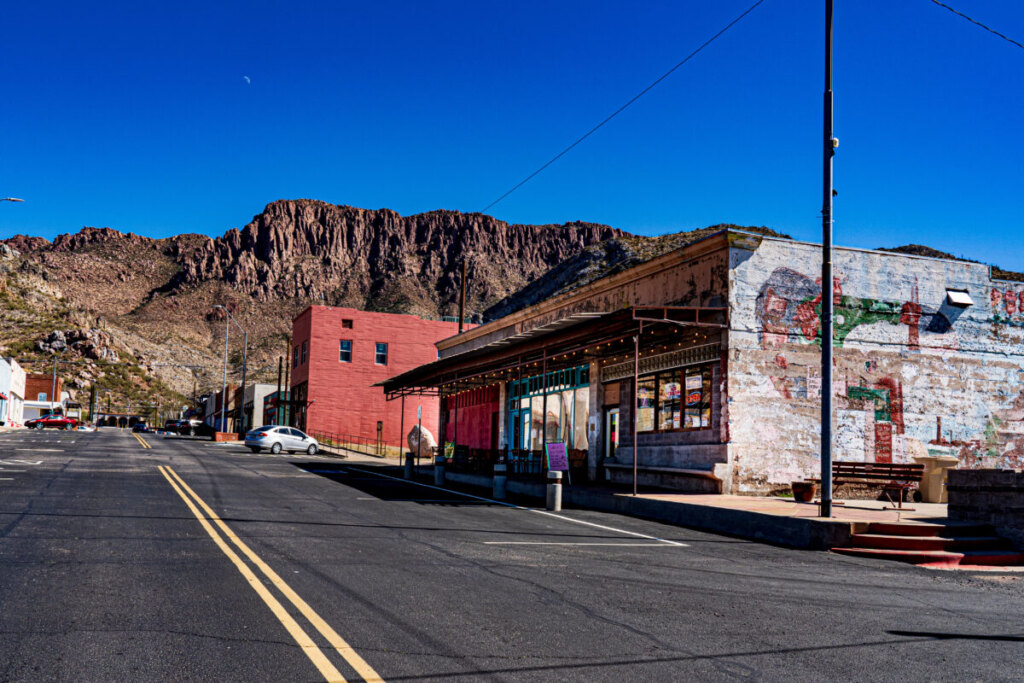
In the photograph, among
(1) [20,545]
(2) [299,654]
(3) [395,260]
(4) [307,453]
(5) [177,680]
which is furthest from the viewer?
(3) [395,260]

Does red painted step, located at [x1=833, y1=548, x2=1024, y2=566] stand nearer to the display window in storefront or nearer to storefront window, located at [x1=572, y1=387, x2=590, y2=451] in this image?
the display window in storefront

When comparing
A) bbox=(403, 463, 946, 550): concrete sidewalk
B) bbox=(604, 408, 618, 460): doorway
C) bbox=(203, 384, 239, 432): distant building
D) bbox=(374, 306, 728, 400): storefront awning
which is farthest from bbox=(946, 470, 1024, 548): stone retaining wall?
Answer: bbox=(203, 384, 239, 432): distant building

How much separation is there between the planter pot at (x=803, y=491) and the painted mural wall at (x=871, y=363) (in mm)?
1477

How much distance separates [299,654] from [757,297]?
54.8 feet

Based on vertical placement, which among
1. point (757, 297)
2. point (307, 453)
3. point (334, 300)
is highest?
point (334, 300)

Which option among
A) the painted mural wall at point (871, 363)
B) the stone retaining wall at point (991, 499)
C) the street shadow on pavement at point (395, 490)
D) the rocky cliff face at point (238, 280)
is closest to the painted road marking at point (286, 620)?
the street shadow on pavement at point (395, 490)

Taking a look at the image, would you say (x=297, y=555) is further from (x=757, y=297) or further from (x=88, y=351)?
(x=88, y=351)

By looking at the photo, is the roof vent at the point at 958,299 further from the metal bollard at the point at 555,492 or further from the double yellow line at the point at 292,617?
the double yellow line at the point at 292,617

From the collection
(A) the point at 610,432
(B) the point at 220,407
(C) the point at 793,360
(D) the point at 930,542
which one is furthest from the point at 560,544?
(B) the point at 220,407

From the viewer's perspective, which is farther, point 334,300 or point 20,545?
point 334,300

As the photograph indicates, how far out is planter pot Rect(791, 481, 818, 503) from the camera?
1827 centimetres

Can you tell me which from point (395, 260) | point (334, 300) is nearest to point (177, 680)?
point (334, 300)

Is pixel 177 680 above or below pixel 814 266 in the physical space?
below

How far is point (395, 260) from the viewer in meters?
186
